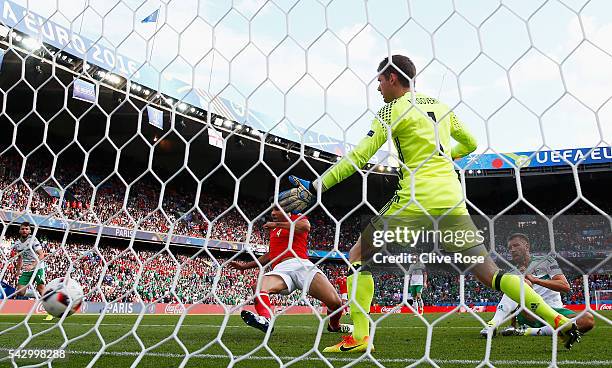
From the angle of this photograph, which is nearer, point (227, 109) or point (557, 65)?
point (557, 65)

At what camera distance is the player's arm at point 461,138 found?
2.95m

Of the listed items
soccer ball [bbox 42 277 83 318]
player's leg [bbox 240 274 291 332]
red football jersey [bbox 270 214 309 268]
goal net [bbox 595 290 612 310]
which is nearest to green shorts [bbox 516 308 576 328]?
red football jersey [bbox 270 214 309 268]

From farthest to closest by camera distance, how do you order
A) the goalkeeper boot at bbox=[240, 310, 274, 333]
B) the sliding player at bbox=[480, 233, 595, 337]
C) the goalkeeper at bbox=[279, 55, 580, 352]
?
the goalkeeper boot at bbox=[240, 310, 274, 333], the sliding player at bbox=[480, 233, 595, 337], the goalkeeper at bbox=[279, 55, 580, 352]

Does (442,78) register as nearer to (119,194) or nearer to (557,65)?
(557,65)

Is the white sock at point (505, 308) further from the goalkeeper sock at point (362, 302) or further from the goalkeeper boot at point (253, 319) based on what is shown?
the goalkeeper sock at point (362, 302)

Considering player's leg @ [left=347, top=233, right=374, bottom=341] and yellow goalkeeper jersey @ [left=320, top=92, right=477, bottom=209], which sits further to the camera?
player's leg @ [left=347, top=233, right=374, bottom=341]

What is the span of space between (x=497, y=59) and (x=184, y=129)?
15.8m

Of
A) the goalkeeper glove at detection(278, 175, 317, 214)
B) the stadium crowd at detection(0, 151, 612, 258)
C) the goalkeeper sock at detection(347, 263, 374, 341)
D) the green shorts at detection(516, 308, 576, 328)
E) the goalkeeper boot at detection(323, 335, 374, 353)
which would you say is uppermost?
the stadium crowd at detection(0, 151, 612, 258)

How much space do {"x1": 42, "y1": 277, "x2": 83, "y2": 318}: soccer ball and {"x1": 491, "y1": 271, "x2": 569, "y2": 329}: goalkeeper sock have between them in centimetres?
218

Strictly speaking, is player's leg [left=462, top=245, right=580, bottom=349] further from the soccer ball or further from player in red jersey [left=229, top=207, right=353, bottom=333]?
the soccer ball

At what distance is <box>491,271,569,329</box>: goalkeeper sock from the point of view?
8.43 feet

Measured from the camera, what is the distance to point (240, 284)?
20172 mm

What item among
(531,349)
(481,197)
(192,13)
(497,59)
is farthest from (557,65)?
(481,197)

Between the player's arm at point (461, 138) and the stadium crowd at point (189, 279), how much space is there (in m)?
8.67
